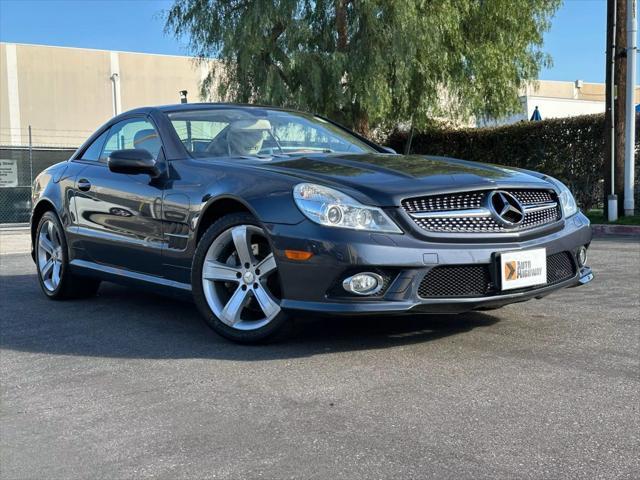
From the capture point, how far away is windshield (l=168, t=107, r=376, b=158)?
498 centimetres

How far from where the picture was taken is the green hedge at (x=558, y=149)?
53.9 feet

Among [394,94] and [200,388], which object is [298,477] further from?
[394,94]

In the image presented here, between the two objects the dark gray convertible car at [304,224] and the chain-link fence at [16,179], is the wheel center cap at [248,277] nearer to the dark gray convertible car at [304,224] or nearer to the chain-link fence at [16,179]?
the dark gray convertible car at [304,224]

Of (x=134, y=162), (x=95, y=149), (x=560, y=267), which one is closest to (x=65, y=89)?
(x=95, y=149)

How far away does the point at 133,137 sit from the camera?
220 inches

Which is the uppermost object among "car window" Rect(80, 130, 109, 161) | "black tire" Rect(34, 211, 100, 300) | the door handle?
"car window" Rect(80, 130, 109, 161)

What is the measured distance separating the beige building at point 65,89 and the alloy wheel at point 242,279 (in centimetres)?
3239

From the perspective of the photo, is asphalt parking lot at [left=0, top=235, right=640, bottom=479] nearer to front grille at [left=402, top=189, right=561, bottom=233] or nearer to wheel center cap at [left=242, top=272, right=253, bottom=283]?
wheel center cap at [left=242, top=272, right=253, bottom=283]

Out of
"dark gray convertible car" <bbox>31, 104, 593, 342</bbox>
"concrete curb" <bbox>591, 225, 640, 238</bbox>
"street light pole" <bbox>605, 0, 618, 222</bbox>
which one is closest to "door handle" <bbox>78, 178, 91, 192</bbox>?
"dark gray convertible car" <bbox>31, 104, 593, 342</bbox>

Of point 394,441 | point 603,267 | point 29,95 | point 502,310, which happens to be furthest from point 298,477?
point 29,95

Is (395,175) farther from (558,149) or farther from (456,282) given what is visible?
(558,149)

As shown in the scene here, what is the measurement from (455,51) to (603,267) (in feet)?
42.6

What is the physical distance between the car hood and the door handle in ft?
5.61

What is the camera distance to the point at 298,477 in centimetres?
254
